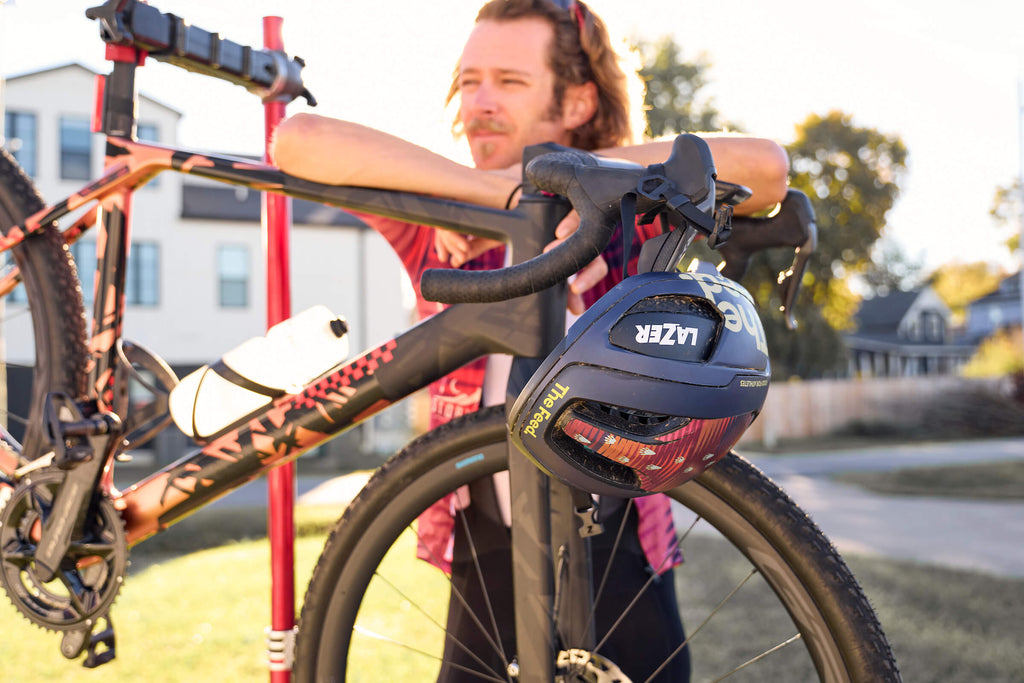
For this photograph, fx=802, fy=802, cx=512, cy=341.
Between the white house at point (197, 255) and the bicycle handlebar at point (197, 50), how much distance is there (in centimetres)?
1714

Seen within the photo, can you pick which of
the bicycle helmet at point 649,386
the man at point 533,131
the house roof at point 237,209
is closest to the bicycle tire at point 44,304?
the man at point 533,131

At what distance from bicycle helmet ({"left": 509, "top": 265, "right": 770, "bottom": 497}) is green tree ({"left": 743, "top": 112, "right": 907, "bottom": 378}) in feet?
89.0

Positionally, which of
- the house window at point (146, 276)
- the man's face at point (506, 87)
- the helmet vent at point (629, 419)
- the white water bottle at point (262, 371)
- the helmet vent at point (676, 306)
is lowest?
the house window at point (146, 276)

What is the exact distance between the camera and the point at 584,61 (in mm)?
1923

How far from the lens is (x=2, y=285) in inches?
80.9

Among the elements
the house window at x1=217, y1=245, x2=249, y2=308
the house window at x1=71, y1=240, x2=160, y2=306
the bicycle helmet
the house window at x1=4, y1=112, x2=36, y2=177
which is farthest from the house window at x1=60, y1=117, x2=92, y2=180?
the bicycle helmet

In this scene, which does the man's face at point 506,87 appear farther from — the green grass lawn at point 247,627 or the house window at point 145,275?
the house window at point 145,275

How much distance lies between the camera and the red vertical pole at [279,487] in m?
1.86

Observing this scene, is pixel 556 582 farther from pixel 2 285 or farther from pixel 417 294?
pixel 2 285

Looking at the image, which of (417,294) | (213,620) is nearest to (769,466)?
(213,620)

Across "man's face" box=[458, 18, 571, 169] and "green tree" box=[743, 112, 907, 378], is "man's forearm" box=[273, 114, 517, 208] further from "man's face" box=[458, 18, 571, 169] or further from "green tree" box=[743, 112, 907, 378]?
"green tree" box=[743, 112, 907, 378]

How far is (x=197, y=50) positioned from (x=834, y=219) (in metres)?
33.6

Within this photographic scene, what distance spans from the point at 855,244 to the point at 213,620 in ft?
106

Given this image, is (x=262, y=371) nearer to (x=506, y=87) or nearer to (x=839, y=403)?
(x=506, y=87)
